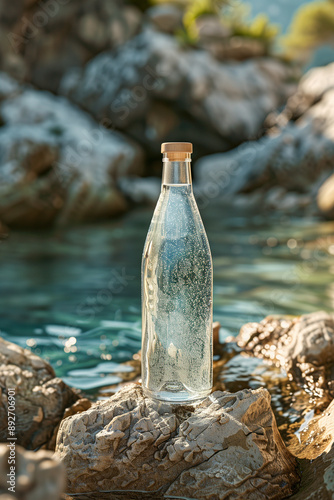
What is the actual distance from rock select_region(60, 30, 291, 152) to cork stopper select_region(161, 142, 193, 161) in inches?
479

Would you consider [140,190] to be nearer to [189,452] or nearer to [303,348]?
[303,348]

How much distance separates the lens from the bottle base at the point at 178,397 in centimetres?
177

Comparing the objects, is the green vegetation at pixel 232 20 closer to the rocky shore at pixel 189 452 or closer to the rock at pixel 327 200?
the rock at pixel 327 200

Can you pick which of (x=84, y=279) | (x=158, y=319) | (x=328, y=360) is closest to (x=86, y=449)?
(x=158, y=319)

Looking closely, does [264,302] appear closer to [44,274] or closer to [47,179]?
[44,274]

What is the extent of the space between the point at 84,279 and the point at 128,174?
7.39 metres

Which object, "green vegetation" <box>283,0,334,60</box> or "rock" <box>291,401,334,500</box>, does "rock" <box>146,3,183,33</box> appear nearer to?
"green vegetation" <box>283,0,334,60</box>

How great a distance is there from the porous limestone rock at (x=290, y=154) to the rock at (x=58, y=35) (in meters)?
4.62

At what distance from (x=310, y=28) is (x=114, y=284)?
81.3 feet

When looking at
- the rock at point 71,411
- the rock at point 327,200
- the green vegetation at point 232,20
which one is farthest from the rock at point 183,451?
the green vegetation at point 232,20

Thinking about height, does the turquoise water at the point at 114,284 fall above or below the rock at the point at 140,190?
below

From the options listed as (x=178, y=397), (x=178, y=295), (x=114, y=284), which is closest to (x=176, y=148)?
(x=178, y=295)

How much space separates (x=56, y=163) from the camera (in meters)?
10.2

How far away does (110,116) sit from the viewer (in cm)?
1384
